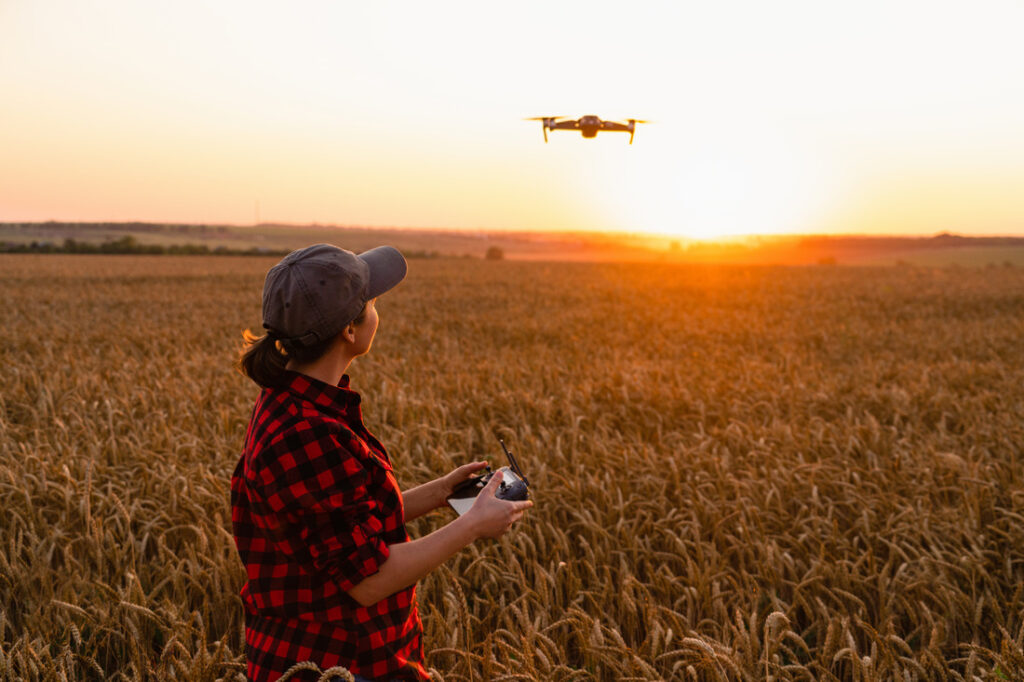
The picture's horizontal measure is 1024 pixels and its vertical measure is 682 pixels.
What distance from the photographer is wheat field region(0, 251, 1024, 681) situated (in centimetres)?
294

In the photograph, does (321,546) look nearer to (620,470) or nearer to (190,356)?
(620,470)

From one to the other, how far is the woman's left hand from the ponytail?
0.66 meters

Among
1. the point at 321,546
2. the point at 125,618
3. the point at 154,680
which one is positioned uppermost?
the point at 321,546

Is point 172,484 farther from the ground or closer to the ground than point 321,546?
closer to the ground

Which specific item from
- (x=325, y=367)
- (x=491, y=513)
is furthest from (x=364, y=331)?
(x=491, y=513)

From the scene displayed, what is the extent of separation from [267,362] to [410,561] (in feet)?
2.18

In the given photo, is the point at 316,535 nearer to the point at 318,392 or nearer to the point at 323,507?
the point at 323,507

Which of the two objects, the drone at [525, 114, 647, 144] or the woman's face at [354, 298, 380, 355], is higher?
the drone at [525, 114, 647, 144]

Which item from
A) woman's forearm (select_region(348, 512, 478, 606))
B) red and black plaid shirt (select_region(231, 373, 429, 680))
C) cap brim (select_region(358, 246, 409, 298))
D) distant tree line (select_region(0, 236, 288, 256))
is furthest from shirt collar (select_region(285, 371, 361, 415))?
distant tree line (select_region(0, 236, 288, 256))

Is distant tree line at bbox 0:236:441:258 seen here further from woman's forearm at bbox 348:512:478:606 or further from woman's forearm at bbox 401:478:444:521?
woman's forearm at bbox 348:512:478:606

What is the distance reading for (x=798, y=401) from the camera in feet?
24.1

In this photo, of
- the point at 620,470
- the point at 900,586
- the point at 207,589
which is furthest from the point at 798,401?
the point at 207,589

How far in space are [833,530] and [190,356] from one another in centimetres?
922

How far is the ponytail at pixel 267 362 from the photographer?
182 centimetres
